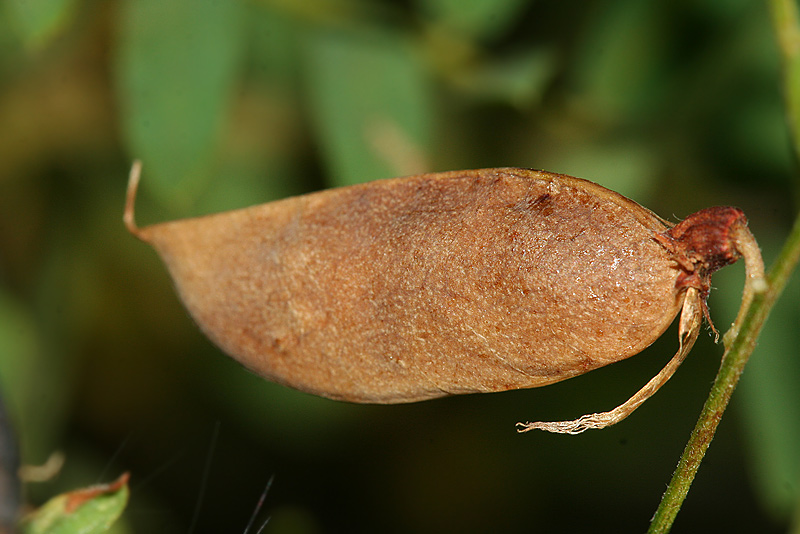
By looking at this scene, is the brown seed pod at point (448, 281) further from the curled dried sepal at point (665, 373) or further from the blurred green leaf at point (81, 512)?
the blurred green leaf at point (81, 512)

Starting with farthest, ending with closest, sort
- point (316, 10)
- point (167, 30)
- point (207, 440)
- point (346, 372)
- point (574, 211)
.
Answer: point (207, 440), point (316, 10), point (167, 30), point (346, 372), point (574, 211)

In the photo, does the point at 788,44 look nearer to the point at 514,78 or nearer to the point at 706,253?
the point at 706,253

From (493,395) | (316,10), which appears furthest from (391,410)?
(316,10)

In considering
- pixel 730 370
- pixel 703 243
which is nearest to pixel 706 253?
pixel 703 243

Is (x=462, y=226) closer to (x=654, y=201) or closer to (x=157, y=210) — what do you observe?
(x=654, y=201)

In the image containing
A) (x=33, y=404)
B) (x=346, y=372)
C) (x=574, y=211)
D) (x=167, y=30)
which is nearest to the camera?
(x=574, y=211)

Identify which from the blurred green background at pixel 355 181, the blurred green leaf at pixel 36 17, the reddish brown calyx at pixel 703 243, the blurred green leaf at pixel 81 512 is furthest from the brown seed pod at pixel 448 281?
the blurred green leaf at pixel 36 17
